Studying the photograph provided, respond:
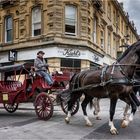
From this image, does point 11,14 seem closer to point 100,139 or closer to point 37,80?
point 37,80

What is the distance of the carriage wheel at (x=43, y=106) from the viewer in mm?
12508

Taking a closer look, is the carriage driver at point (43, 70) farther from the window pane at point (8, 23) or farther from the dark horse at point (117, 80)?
the window pane at point (8, 23)

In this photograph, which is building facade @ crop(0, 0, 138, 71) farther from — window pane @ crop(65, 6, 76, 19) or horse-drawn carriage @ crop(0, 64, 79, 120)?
horse-drawn carriage @ crop(0, 64, 79, 120)

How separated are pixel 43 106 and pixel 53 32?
1592 centimetres

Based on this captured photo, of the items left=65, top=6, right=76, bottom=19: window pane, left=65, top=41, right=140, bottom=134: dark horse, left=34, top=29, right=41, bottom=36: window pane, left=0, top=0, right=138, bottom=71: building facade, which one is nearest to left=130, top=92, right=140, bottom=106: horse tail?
left=65, top=41, right=140, bottom=134: dark horse

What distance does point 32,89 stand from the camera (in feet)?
45.3

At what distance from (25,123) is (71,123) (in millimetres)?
1447

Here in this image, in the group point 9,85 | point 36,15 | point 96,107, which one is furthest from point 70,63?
point 96,107

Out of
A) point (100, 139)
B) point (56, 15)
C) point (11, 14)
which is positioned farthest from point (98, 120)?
point (11, 14)

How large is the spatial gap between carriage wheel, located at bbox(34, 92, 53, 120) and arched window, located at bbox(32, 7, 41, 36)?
17.2m

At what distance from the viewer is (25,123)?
1215 centimetres

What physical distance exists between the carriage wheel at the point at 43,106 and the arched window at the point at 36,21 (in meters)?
17.2

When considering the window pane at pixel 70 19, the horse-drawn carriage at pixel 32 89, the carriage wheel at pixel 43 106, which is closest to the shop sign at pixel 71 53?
the window pane at pixel 70 19

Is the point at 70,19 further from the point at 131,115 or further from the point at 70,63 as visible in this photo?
the point at 131,115
